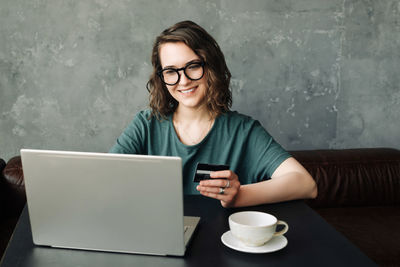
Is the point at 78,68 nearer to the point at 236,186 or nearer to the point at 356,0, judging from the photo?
the point at 236,186

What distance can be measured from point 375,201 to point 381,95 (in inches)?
27.2

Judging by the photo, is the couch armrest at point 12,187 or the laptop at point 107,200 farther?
the couch armrest at point 12,187

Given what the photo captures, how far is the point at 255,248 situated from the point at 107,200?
351 millimetres

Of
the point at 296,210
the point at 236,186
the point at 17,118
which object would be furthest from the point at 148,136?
the point at 17,118

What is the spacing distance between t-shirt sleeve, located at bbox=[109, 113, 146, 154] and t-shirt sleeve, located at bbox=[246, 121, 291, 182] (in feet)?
1.44

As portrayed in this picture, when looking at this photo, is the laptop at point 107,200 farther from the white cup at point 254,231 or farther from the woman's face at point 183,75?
the woman's face at point 183,75

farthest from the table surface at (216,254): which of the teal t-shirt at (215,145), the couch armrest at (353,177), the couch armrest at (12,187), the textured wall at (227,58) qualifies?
the textured wall at (227,58)

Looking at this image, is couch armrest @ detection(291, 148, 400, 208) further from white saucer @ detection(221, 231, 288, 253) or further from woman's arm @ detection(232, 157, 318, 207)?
white saucer @ detection(221, 231, 288, 253)

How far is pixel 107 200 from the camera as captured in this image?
817 mm

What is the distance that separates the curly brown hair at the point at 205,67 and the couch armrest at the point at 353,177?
0.87 metres

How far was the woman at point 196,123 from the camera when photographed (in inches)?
55.3

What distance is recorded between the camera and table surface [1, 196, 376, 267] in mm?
820

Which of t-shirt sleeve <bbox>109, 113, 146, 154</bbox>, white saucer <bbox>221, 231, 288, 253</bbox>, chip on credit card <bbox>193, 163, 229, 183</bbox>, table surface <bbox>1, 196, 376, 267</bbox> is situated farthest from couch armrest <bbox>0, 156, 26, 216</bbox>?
white saucer <bbox>221, 231, 288, 253</bbox>

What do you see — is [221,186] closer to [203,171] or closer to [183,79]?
[203,171]
